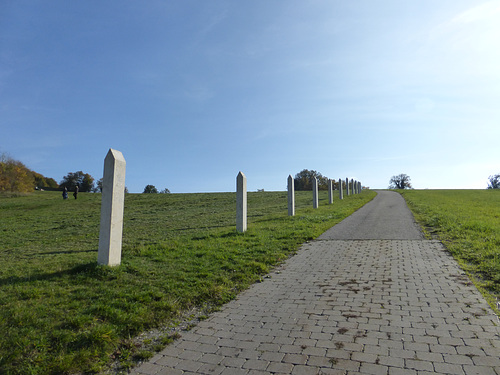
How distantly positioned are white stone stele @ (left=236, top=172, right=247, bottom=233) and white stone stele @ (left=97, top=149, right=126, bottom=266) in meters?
5.51

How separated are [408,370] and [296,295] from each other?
95.8 inches

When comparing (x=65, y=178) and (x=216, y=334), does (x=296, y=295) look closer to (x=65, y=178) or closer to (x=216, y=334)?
(x=216, y=334)

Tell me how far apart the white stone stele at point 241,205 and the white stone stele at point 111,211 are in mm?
5507

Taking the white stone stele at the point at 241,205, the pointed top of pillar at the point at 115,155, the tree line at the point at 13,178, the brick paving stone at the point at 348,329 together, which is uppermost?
the tree line at the point at 13,178

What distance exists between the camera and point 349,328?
3.88m

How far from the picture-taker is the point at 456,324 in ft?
12.8

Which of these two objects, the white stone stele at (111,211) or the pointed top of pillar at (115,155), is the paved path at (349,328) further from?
the pointed top of pillar at (115,155)

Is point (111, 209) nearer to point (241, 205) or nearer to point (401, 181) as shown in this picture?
point (241, 205)

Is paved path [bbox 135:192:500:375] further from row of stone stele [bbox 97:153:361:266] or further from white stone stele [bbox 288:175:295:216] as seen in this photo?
white stone stele [bbox 288:175:295:216]

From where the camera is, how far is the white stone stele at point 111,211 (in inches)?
255

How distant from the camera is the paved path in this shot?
310 cm

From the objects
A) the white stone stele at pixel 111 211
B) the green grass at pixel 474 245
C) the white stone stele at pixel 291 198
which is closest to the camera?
the green grass at pixel 474 245

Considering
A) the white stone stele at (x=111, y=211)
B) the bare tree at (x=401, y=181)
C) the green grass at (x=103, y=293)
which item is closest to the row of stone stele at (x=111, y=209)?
the white stone stele at (x=111, y=211)

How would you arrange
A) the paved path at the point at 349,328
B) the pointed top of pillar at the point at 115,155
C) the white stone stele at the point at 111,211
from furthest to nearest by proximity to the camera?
the pointed top of pillar at the point at 115,155
the white stone stele at the point at 111,211
the paved path at the point at 349,328
